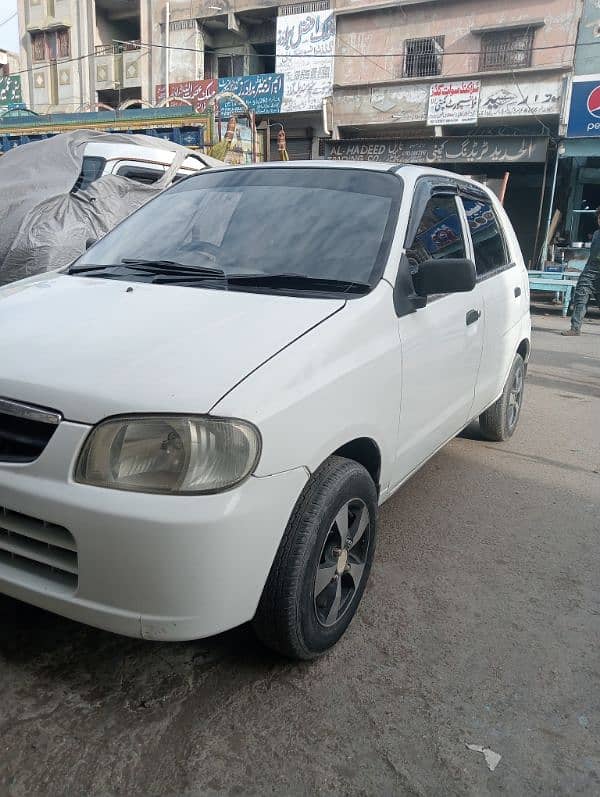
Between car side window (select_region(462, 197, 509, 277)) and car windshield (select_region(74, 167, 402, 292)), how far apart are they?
3.02ft

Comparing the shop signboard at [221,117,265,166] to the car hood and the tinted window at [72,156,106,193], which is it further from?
the car hood

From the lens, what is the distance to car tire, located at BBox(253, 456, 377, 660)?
1.99 metres

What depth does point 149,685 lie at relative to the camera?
6.93 feet

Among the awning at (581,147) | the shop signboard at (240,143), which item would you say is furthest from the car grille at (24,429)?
the awning at (581,147)

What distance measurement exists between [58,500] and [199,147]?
30.4 feet

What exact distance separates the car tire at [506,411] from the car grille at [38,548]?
3359 millimetres

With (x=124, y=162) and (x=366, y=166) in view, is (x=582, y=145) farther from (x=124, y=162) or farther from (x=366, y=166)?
(x=366, y=166)

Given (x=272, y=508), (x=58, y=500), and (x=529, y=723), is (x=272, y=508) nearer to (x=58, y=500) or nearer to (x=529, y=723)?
(x=58, y=500)

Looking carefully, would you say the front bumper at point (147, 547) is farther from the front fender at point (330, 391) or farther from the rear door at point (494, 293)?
the rear door at point (494, 293)

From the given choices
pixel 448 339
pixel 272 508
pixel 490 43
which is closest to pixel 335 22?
pixel 490 43

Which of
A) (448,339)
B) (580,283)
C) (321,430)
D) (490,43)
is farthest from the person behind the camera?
(490,43)

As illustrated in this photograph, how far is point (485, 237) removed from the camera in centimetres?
397

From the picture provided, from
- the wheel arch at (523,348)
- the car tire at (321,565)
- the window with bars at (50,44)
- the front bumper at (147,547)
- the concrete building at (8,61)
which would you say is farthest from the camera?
the concrete building at (8,61)

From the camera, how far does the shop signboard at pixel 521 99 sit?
681 inches
